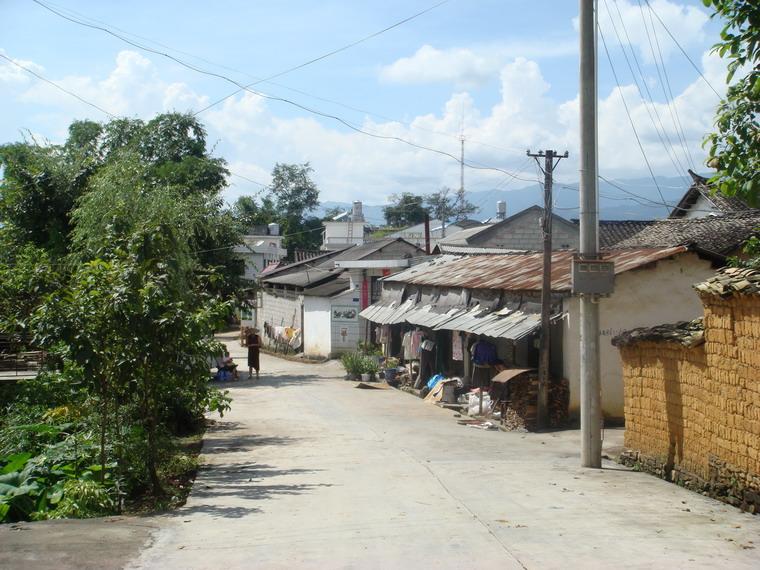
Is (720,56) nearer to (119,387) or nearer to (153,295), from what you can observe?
(153,295)

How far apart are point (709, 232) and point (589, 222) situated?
1846 cm

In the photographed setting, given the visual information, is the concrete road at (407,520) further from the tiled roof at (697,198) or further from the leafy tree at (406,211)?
the leafy tree at (406,211)

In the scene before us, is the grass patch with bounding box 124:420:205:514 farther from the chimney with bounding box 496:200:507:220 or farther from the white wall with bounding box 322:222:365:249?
the white wall with bounding box 322:222:365:249

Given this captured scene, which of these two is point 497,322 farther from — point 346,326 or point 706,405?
point 346,326

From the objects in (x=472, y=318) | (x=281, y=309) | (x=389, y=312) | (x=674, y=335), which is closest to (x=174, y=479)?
(x=674, y=335)

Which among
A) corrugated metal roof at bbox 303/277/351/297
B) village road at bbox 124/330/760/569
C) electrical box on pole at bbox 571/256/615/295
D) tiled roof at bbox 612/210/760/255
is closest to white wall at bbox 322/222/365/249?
corrugated metal roof at bbox 303/277/351/297

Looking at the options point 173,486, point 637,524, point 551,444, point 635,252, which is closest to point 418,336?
point 635,252

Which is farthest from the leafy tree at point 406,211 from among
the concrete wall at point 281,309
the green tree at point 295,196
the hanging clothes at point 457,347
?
the hanging clothes at point 457,347

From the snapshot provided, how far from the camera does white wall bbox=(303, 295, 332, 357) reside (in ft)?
135

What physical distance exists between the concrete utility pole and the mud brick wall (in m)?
0.66

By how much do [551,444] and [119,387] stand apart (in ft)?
29.8

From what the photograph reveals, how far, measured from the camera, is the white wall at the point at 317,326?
41250 mm

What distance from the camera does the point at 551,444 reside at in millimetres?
16594

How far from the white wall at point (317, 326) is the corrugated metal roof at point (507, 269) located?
7.64m
